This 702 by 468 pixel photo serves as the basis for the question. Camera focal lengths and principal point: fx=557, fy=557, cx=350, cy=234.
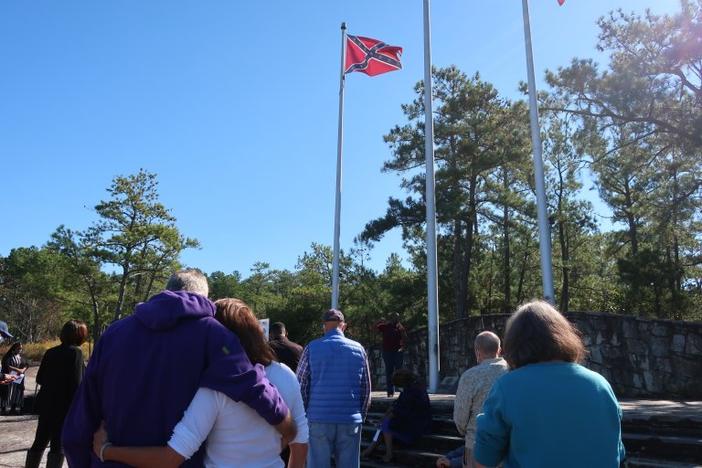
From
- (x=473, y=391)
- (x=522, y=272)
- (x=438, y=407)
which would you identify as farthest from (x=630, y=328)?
(x=522, y=272)

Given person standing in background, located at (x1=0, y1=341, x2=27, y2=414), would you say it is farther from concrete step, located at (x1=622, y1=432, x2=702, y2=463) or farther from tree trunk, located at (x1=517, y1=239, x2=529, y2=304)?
tree trunk, located at (x1=517, y1=239, x2=529, y2=304)

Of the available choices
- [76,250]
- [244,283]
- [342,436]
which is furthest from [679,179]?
[244,283]

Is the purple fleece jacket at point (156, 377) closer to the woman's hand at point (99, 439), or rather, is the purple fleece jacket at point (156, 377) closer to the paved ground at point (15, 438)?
the woman's hand at point (99, 439)

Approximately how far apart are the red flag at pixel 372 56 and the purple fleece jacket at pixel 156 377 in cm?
1178

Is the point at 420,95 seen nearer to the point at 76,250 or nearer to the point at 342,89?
the point at 342,89

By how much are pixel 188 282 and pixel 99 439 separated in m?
0.63

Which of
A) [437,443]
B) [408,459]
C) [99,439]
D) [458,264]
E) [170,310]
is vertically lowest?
[408,459]

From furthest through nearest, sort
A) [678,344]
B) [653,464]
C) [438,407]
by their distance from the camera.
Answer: [678,344] < [438,407] < [653,464]

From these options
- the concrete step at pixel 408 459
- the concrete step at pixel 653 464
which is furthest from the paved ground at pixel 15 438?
the concrete step at pixel 653 464

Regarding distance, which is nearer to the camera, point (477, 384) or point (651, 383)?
point (477, 384)

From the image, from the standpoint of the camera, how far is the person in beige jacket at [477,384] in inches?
143

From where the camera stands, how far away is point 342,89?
14.1 m

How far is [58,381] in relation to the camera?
520cm

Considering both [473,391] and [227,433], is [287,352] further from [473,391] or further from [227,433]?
[227,433]
